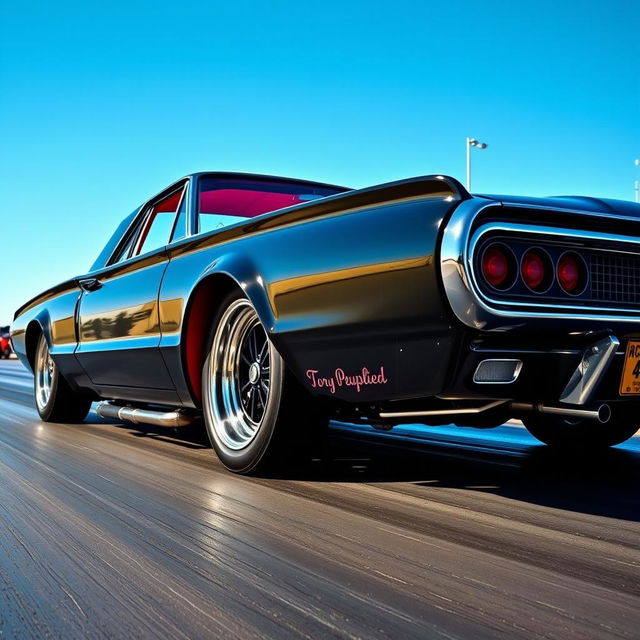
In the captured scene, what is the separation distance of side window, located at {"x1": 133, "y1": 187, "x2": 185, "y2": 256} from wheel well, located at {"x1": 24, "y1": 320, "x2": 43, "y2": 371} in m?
1.87

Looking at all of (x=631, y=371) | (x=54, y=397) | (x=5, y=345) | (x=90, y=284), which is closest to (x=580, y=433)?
(x=631, y=371)

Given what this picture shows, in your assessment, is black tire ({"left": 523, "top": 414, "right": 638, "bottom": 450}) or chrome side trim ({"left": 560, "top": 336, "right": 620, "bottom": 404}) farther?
black tire ({"left": 523, "top": 414, "right": 638, "bottom": 450})

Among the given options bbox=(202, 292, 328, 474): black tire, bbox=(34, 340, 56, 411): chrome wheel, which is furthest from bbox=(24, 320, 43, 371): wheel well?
bbox=(202, 292, 328, 474): black tire

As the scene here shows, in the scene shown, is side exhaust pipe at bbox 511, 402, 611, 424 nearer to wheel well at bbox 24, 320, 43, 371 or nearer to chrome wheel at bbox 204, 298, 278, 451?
chrome wheel at bbox 204, 298, 278, 451

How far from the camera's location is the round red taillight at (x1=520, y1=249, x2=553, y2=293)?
9.35 ft

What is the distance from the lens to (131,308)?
4.84 m

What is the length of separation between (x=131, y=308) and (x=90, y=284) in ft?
3.09

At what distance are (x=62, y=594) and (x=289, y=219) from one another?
184cm

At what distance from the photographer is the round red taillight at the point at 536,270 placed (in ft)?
9.35

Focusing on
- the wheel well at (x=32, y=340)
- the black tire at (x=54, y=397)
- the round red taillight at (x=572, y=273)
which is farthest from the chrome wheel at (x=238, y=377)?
the wheel well at (x=32, y=340)

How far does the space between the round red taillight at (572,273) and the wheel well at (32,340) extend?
200 inches

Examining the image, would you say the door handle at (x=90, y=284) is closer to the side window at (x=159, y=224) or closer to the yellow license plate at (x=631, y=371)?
the side window at (x=159, y=224)

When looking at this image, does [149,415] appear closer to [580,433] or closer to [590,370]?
[580,433]

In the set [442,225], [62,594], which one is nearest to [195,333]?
[442,225]
